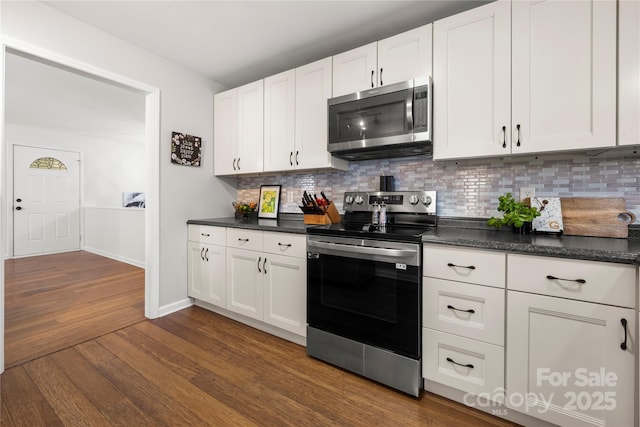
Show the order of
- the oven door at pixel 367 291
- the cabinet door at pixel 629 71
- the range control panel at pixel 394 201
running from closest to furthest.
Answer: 1. the cabinet door at pixel 629 71
2. the oven door at pixel 367 291
3. the range control panel at pixel 394 201

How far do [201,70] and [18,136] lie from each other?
4629 mm

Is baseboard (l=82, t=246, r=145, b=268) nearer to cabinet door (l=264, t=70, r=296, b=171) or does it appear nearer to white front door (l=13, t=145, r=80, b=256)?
white front door (l=13, t=145, r=80, b=256)

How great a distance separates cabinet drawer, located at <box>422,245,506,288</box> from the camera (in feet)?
4.53

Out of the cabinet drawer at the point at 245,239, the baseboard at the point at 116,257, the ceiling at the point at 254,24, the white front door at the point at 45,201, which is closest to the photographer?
the ceiling at the point at 254,24

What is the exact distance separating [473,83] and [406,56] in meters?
0.48

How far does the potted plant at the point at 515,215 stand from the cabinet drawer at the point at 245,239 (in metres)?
1.66

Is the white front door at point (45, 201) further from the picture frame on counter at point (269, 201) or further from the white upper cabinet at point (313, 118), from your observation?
the white upper cabinet at point (313, 118)

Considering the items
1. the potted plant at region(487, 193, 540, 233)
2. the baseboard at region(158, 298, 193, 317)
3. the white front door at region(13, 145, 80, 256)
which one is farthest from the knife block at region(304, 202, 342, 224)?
the white front door at region(13, 145, 80, 256)

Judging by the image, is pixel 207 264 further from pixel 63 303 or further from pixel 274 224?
pixel 63 303

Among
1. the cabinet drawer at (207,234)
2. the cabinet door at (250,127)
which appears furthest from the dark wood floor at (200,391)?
the cabinet door at (250,127)

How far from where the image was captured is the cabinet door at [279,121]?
243 cm

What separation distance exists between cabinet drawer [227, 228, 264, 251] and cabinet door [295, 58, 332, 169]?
0.69 m

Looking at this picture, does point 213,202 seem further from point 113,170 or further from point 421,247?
point 113,170

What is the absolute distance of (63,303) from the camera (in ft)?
9.55
